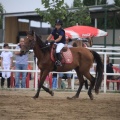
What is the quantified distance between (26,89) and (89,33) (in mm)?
5122

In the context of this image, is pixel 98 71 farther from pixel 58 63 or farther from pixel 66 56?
pixel 58 63

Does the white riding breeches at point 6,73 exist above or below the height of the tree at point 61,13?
Result: below

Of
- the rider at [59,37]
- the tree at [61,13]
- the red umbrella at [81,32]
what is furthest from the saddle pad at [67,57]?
the tree at [61,13]

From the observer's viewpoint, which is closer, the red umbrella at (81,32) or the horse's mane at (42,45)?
the horse's mane at (42,45)

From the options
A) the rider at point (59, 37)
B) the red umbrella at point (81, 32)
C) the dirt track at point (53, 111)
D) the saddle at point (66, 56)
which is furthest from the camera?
the red umbrella at point (81, 32)

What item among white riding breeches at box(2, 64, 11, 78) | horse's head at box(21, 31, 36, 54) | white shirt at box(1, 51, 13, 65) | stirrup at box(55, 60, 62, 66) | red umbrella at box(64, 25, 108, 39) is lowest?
white riding breeches at box(2, 64, 11, 78)

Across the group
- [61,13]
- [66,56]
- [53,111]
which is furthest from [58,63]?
[61,13]

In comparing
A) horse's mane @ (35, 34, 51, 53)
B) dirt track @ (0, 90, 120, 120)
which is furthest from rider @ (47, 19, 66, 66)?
dirt track @ (0, 90, 120, 120)

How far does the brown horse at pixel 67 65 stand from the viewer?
12.0 m

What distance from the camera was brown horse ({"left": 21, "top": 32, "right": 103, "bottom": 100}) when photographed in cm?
1199

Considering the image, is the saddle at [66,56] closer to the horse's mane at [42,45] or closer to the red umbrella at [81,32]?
the horse's mane at [42,45]

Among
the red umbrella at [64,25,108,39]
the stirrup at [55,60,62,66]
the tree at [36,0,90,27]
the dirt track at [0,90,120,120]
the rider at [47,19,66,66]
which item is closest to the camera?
the dirt track at [0,90,120,120]

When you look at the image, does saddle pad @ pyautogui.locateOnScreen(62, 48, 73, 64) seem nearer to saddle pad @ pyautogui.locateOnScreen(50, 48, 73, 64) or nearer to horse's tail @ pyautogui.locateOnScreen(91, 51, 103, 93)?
saddle pad @ pyautogui.locateOnScreen(50, 48, 73, 64)

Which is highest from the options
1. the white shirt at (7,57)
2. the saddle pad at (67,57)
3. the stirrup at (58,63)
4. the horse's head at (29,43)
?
the horse's head at (29,43)
